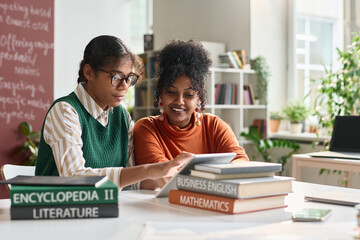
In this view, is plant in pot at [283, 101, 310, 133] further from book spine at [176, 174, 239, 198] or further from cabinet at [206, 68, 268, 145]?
book spine at [176, 174, 239, 198]

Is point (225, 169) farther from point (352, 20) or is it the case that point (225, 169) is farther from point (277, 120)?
point (277, 120)

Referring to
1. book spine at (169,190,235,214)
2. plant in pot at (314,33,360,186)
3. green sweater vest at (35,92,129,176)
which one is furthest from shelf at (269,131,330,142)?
book spine at (169,190,235,214)

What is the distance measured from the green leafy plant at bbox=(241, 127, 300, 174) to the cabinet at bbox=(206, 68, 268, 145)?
111 mm

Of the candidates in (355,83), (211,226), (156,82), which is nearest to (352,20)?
(355,83)

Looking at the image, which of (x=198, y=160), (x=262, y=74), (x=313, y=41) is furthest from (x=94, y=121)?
(x=313, y=41)

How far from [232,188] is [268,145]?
359cm

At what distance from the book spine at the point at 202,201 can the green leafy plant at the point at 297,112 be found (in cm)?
361

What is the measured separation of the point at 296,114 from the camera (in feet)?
16.0

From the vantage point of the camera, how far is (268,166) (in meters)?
1.43

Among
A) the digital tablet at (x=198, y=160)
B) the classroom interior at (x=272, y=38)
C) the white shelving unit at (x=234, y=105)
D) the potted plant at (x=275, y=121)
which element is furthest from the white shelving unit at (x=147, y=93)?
the digital tablet at (x=198, y=160)

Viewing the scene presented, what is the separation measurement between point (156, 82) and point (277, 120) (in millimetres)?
3344

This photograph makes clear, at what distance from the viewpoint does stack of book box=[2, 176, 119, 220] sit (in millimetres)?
1225

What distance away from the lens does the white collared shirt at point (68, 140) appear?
1619 millimetres

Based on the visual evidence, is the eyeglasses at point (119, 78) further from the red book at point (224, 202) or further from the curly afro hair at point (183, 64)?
the red book at point (224, 202)
